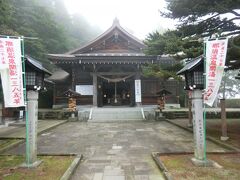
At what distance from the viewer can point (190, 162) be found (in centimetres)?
626

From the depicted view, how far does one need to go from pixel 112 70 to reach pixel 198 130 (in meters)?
16.5

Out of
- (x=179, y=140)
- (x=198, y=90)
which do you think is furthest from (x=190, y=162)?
(x=179, y=140)

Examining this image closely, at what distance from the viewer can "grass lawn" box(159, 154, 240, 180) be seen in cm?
519

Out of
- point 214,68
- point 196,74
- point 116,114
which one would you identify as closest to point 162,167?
point 196,74

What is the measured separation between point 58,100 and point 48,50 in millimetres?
14834

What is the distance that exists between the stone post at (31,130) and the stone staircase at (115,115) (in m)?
11.2

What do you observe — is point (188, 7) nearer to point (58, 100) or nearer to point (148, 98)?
point (148, 98)

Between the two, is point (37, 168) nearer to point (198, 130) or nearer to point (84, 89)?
point (198, 130)

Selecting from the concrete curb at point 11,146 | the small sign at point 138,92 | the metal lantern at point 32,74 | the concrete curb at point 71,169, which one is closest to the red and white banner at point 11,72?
the metal lantern at point 32,74

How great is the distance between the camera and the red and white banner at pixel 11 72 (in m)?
5.66

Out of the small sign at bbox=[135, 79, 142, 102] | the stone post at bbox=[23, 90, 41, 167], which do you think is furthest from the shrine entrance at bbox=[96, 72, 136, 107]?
the stone post at bbox=[23, 90, 41, 167]

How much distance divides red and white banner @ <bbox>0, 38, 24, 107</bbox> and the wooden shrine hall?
48.0 ft

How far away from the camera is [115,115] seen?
18.6 metres

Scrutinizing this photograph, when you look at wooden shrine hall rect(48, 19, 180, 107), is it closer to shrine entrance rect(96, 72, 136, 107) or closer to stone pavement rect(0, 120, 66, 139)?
shrine entrance rect(96, 72, 136, 107)
